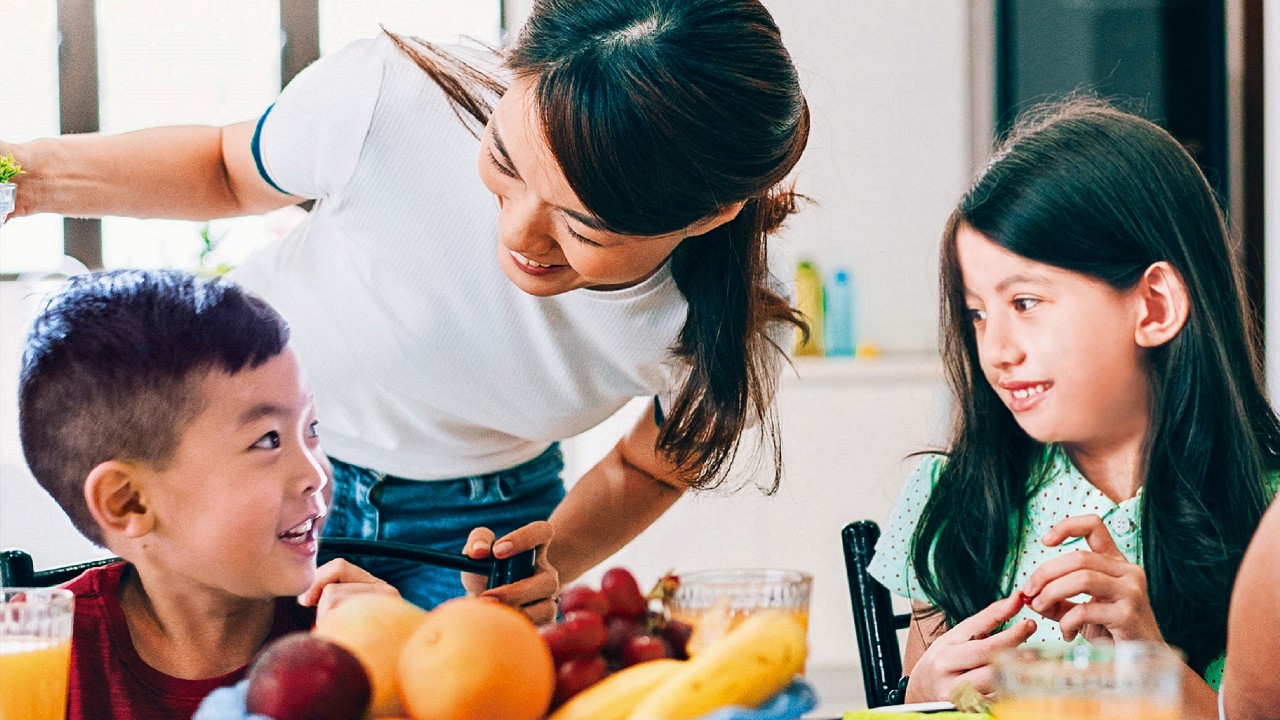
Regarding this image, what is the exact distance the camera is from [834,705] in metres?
3.38

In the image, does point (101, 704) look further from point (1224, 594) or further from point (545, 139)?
point (1224, 594)

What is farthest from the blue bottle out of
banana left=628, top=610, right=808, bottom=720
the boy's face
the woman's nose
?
banana left=628, top=610, right=808, bottom=720

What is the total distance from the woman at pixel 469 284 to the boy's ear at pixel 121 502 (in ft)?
0.93

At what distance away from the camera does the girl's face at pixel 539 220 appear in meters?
1.02

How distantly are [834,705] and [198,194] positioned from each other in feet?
8.14

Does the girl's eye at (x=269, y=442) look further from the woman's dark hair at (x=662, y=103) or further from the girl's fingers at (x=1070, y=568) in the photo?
the girl's fingers at (x=1070, y=568)

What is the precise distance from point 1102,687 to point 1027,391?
85 centimetres

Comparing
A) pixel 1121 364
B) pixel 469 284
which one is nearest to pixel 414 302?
pixel 469 284

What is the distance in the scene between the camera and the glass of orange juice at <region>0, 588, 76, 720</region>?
0.77 meters

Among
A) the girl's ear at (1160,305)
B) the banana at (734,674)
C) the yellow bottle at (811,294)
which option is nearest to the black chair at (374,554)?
the banana at (734,674)

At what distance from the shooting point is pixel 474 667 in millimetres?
581

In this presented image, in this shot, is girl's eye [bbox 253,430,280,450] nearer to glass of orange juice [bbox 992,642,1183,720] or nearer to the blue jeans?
the blue jeans

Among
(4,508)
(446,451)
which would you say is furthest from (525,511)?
(4,508)

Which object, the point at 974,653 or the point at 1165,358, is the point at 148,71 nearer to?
the point at 1165,358
